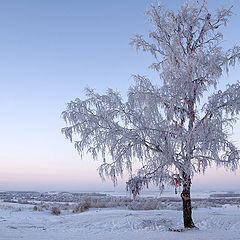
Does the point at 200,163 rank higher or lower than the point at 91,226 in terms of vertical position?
higher

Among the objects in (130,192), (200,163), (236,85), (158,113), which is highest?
(236,85)

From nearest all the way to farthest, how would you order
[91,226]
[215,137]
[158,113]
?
[215,137] < [158,113] < [91,226]

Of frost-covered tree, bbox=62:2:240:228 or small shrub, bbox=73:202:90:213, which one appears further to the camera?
small shrub, bbox=73:202:90:213

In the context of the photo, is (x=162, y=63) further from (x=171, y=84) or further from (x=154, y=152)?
(x=154, y=152)

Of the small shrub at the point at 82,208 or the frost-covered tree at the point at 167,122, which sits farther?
the small shrub at the point at 82,208

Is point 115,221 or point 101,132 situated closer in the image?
point 101,132

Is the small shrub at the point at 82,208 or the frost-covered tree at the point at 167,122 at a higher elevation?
the frost-covered tree at the point at 167,122

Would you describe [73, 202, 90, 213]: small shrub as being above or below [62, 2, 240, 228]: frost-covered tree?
below

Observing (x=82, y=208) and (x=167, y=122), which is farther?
(x=82, y=208)

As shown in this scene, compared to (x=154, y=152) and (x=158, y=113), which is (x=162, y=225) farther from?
(x=158, y=113)

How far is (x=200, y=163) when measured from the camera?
951cm

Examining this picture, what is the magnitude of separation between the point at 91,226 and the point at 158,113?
644 cm

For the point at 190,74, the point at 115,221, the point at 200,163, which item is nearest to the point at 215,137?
the point at 200,163

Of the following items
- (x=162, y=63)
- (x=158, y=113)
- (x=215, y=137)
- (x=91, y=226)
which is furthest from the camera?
(x=91, y=226)
